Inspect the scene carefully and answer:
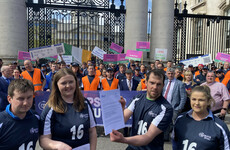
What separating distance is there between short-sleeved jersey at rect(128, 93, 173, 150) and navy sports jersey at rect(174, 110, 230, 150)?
19 cm

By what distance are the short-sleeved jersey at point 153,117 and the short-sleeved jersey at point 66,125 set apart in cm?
67

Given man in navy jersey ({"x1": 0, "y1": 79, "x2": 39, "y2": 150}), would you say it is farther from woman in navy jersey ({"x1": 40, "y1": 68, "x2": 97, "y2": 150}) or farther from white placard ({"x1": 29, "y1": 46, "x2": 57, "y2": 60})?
white placard ({"x1": 29, "y1": 46, "x2": 57, "y2": 60})

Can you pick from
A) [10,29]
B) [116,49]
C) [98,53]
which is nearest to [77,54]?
[98,53]

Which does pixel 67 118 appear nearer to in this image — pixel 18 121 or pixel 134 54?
pixel 18 121

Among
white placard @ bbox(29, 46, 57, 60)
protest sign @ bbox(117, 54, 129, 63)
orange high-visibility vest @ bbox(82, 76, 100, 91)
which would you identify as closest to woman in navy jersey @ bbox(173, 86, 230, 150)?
orange high-visibility vest @ bbox(82, 76, 100, 91)

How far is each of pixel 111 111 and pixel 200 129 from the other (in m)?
1.00

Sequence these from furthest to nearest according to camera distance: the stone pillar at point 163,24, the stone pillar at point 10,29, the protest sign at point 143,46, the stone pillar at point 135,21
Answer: the stone pillar at point 163,24, the stone pillar at point 135,21, the protest sign at point 143,46, the stone pillar at point 10,29

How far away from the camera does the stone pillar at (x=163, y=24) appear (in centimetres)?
1323

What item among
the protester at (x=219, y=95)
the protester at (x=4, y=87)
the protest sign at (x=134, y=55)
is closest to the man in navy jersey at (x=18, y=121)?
the protester at (x=4, y=87)

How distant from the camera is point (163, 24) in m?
13.3

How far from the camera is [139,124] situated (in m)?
2.51

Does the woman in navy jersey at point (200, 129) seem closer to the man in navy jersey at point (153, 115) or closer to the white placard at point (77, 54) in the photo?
the man in navy jersey at point (153, 115)

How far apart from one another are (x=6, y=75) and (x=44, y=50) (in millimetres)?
5041

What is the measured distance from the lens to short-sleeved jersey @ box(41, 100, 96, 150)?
212 centimetres
